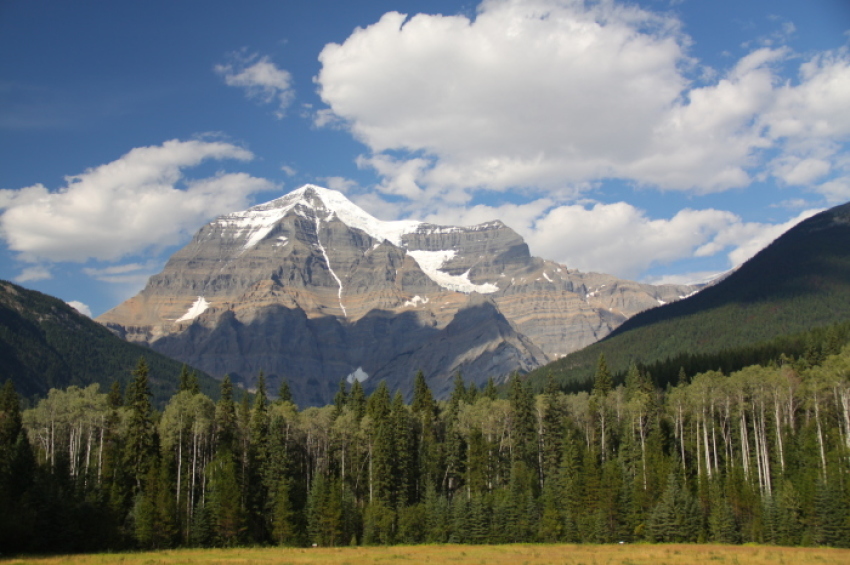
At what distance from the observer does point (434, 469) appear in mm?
99688

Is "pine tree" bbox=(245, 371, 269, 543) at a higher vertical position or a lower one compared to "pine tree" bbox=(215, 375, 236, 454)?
lower

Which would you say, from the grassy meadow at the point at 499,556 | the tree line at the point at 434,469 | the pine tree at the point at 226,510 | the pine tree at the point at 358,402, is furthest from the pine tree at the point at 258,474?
the grassy meadow at the point at 499,556

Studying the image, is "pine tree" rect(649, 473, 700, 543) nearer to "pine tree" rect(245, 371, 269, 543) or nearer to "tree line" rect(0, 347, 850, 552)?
"tree line" rect(0, 347, 850, 552)

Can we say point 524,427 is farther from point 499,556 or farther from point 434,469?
point 499,556

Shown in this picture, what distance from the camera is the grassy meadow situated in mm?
55594

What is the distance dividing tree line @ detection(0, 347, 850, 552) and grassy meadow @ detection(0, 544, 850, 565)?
9310 millimetres

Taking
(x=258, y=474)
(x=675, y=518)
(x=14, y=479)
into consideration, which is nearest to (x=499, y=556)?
(x=675, y=518)

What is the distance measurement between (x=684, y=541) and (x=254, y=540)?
1695 inches

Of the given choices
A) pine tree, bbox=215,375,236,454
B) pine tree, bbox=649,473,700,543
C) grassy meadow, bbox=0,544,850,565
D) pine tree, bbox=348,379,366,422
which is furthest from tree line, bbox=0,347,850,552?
grassy meadow, bbox=0,544,850,565

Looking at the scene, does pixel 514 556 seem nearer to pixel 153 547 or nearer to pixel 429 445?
pixel 153 547

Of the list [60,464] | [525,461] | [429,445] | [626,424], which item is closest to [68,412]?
[60,464]

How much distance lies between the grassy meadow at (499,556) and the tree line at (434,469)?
9310mm

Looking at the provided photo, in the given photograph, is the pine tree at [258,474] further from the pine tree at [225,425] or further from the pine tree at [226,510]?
the pine tree at [226,510]

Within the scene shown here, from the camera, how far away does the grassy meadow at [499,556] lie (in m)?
55.6
